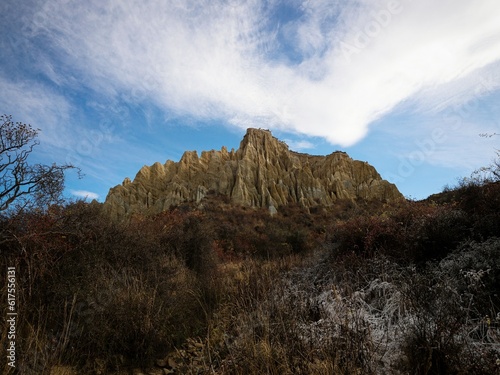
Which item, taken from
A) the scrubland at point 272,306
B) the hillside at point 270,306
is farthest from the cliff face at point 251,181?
the hillside at point 270,306

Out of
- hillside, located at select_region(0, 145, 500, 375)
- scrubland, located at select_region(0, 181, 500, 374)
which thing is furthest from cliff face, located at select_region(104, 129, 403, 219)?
hillside, located at select_region(0, 145, 500, 375)

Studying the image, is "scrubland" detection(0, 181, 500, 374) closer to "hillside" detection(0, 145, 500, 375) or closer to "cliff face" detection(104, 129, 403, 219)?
"hillside" detection(0, 145, 500, 375)

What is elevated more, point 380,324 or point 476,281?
point 476,281

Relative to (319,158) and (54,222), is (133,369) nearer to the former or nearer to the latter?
(54,222)

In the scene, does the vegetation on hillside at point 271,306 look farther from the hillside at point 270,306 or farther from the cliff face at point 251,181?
the cliff face at point 251,181

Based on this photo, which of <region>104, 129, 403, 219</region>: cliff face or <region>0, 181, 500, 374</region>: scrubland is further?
<region>104, 129, 403, 219</region>: cliff face

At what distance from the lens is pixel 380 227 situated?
853 centimetres

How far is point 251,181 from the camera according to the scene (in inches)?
1881

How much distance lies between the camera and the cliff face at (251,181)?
144ft

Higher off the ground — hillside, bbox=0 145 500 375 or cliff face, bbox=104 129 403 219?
cliff face, bbox=104 129 403 219

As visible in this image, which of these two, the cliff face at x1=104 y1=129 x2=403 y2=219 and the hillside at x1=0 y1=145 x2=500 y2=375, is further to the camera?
the cliff face at x1=104 y1=129 x2=403 y2=219

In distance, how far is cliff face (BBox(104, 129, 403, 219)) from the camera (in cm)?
Answer: 4375

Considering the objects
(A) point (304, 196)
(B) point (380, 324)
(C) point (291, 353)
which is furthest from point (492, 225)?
(A) point (304, 196)

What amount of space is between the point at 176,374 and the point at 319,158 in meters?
68.6
